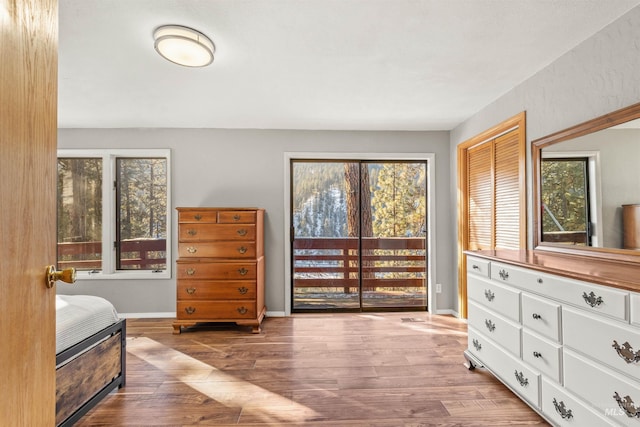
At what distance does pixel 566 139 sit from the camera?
2.22 m

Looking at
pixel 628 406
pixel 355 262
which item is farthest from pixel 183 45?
pixel 355 262

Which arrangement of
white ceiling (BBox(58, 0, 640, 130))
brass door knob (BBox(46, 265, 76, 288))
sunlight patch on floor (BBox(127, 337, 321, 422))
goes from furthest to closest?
sunlight patch on floor (BBox(127, 337, 321, 422)) → white ceiling (BBox(58, 0, 640, 130)) → brass door knob (BBox(46, 265, 76, 288))

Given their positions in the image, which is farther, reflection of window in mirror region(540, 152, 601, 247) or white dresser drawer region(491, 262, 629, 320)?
reflection of window in mirror region(540, 152, 601, 247)

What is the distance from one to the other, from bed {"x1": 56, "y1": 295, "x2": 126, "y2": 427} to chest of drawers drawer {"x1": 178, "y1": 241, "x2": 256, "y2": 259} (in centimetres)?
118

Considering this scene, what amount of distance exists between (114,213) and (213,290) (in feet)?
5.37

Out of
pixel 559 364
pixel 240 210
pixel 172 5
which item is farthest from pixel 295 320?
pixel 172 5

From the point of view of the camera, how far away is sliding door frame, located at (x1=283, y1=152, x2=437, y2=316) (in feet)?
13.2

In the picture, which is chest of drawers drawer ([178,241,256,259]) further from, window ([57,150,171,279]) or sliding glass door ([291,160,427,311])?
sliding glass door ([291,160,427,311])

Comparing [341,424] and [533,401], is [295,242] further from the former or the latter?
[533,401]

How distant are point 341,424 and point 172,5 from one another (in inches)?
97.4

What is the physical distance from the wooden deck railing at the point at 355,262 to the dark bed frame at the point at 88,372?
2187 millimetres

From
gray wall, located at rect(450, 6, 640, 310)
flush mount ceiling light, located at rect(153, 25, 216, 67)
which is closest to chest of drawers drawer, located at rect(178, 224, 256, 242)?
flush mount ceiling light, located at rect(153, 25, 216, 67)

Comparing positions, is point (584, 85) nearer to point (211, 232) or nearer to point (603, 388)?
point (603, 388)

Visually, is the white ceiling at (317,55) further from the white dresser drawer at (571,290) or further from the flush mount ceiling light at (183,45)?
the white dresser drawer at (571,290)
